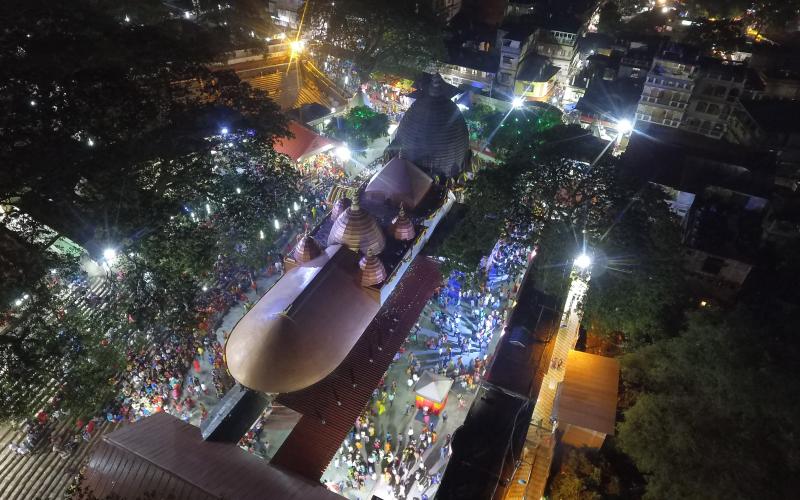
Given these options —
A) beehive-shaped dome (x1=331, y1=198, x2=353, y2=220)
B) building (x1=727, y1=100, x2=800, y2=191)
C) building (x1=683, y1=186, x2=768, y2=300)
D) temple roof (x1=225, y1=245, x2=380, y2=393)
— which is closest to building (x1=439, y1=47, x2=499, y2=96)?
building (x1=727, y1=100, x2=800, y2=191)

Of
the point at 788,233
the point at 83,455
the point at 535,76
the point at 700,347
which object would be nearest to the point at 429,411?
the point at 700,347

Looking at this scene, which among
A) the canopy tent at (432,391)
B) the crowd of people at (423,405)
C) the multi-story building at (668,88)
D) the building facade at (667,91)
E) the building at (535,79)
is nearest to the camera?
the crowd of people at (423,405)

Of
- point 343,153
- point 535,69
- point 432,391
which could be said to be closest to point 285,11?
point 343,153

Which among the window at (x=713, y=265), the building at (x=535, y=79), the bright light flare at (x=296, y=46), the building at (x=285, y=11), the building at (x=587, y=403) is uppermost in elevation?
the building at (x=285, y=11)

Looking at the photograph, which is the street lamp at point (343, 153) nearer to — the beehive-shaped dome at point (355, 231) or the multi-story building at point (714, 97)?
the beehive-shaped dome at point (355, 231)

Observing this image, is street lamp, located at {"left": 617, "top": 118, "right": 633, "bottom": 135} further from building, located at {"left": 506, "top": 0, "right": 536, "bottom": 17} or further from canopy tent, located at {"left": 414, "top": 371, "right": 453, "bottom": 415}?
canopy tent, located at {"left": 414, "top": 371, "right": 453, "bottom": 415}

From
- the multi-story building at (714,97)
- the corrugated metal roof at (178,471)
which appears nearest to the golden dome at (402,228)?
the corrugated metal roof at (178,471)

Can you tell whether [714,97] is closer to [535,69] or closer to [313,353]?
[535,69]

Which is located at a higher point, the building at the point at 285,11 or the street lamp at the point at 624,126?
the building at the point at 285,11

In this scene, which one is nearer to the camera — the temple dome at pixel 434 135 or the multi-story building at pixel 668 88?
the temple dome at pixel 434 135
